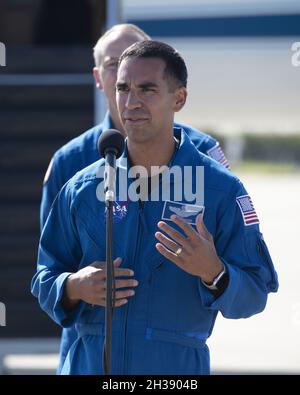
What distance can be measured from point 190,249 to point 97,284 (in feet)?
0.89

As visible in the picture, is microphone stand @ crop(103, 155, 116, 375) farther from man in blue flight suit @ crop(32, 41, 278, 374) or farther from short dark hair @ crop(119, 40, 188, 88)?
short dark hair @ crop(119, 40, 188, 88)

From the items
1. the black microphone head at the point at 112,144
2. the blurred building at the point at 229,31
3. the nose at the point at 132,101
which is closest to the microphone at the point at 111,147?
the black microphone head at the point at 112,144

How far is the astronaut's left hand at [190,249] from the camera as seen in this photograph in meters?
2.51

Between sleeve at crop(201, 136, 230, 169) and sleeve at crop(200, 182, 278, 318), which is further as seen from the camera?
sleeve at crop(201, 136, 230, 169)

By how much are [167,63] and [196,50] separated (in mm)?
3318

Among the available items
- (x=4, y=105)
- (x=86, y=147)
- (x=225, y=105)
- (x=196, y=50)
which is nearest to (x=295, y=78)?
(x=196, y=50)

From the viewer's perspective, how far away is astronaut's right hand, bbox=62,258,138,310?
2.59m

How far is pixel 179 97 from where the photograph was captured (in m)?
2.87

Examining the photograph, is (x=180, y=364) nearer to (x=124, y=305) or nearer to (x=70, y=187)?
(x=124, y=305)

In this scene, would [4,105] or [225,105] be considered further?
[225,105]

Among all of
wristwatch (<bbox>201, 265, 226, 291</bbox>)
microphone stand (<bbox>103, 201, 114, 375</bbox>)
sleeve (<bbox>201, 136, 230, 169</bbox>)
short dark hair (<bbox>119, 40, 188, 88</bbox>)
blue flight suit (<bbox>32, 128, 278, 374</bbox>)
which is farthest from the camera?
sleeve (<bbox>201, 136, 230, 169</bbox>)

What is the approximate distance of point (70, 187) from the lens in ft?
9.40

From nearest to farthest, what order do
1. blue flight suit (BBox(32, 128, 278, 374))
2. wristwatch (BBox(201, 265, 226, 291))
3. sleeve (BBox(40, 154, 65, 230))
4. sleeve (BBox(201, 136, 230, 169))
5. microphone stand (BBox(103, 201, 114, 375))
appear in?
microphone stand (BBox(103, 201, 114, 375)), wristwatch (BBox(201, 265, 226, 291)), blue flight suit (BBox(32, 128, 278, 374)), sleeve (BBox(40, 154, 65, 230)), sleeve (BBox(201, 136, 230, 169))

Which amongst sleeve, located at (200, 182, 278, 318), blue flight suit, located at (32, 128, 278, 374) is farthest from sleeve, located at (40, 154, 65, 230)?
sleeve, located at (200, 182, 278, 318)
